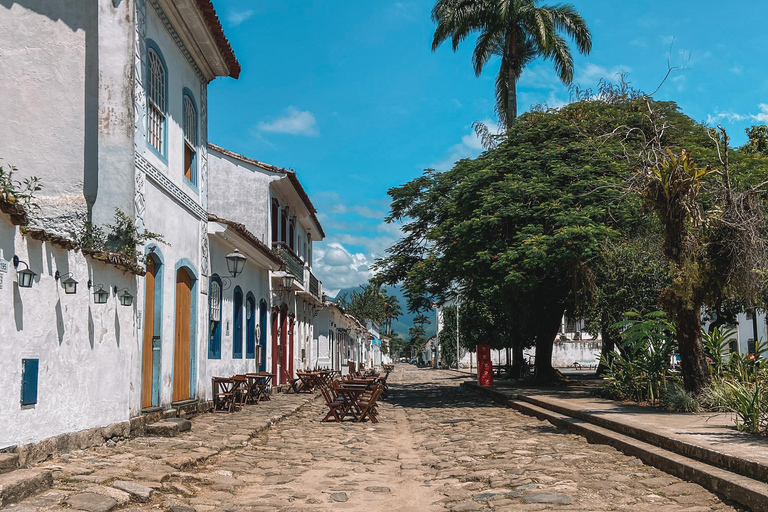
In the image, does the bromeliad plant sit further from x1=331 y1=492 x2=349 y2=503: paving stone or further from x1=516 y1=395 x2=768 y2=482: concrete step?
x1=331 y1=492 x2=349 y2=503: paving stone

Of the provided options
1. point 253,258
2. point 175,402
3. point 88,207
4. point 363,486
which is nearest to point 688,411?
point 363,486

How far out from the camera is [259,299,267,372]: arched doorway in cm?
1878

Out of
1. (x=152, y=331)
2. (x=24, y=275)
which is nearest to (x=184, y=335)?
(x=152, y=331)

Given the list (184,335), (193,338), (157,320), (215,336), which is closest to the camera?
(157,320)

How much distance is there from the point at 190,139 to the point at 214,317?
3.82 metres

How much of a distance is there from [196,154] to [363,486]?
780 cm

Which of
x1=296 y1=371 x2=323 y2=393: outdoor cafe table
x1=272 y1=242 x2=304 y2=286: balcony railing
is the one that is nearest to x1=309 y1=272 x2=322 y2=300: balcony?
x1=272 y1=242 x2=304 y2=286: balcony railing

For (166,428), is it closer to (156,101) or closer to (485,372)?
(156,101)

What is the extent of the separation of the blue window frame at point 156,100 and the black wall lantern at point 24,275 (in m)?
4.12

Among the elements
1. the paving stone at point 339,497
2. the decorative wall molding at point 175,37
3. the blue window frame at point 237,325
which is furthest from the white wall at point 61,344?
the blue window frame at point 237,325

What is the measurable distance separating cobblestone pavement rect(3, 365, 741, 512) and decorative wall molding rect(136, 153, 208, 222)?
369cm

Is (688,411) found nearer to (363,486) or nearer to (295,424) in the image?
(363,486)

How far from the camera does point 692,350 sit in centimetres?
1115

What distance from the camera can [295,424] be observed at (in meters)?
13.0
